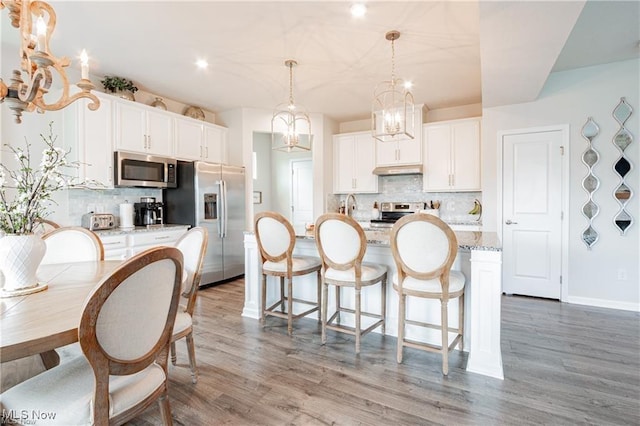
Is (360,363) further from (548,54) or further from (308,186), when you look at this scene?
(308,186)

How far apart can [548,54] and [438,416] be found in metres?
2.70

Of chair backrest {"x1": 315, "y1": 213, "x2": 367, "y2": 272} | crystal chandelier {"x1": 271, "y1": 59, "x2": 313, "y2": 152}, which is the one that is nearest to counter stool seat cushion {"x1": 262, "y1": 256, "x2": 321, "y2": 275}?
chair backrest {"x1": 315, "y1": 213, "x2": 367, "y2": 272}

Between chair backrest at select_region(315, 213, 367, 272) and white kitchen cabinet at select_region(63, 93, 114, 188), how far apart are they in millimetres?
2406

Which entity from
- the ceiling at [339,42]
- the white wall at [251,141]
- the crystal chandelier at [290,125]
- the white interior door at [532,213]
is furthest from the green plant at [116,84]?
the white interior door at [532,213]

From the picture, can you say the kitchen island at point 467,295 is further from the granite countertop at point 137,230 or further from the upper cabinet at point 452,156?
the upper cabinet at point 452,156

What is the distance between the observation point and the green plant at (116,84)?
362cm

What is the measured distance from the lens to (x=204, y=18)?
2.52 m

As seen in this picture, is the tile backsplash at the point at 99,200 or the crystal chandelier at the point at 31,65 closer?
the crystal chandelier at the point at 31,65

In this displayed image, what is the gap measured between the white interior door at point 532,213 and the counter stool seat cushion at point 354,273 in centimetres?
233

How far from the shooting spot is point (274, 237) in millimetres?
2738

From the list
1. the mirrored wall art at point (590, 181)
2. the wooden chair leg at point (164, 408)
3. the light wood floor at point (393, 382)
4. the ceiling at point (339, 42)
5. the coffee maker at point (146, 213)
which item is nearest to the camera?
the wooden chair leg at point (164, 408)

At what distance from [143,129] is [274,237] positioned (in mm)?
2458

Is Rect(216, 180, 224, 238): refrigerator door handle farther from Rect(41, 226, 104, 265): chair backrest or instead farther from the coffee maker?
Rect(41, 226, 104, 265): chair backrest

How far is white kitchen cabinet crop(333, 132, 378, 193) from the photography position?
17.5 ft
